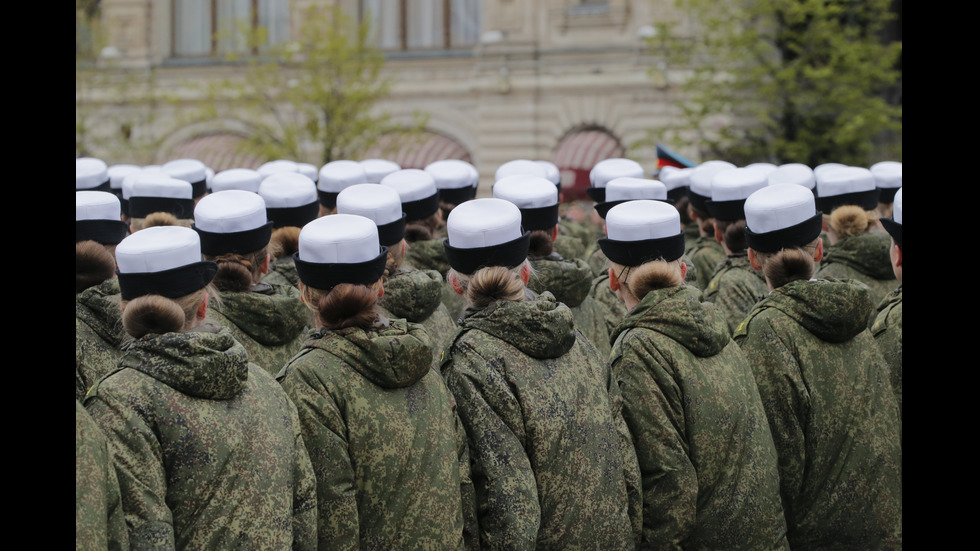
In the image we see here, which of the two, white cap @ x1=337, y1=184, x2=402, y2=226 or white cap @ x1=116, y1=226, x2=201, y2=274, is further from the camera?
white cap @ x1=337, y1=184, x2=402, y2=226

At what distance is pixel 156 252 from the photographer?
339 centimetres

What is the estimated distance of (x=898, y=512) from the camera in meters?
4.68

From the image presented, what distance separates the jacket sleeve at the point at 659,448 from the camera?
4.17 metres

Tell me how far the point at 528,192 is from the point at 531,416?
2190mm

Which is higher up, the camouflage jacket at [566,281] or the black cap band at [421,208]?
the black cap band at [421,208]

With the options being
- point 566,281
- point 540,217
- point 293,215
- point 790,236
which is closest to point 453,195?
point 293,215

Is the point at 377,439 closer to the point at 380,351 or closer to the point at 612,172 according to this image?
the point at 380,351

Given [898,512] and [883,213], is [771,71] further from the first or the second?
[898,512]

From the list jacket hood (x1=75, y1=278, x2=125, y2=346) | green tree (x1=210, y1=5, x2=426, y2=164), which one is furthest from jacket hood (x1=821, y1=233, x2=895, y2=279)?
green tree (x1=210, y1=5, x2=426, y2=164)

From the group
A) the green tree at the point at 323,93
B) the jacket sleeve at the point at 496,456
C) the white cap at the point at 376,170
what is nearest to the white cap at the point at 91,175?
the white cap at the point at 376,170

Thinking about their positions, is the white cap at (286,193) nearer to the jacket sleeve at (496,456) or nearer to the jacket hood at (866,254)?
the jacket sleeve at (496,456)

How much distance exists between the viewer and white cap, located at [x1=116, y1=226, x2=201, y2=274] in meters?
3.38

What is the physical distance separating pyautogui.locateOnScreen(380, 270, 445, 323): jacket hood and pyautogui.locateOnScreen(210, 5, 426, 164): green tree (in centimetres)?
1779

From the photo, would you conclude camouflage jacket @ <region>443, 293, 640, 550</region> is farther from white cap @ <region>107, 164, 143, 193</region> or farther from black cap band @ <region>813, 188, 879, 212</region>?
white cap @ <region>107, 164, 143, 193</region>
